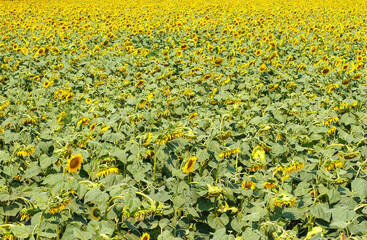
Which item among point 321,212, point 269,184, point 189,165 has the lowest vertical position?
point 321,212

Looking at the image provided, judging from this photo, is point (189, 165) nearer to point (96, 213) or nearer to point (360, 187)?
point (96, 213)

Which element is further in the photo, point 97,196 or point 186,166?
point 186,166

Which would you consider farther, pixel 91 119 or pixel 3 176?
pixel 91 119

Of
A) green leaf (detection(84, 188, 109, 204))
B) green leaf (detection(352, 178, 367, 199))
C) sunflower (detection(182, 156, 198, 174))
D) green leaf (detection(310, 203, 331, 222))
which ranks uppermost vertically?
green leaf (detection(84, 188, 109, 204))

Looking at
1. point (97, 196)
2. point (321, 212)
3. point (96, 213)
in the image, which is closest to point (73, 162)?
point (96, 213)

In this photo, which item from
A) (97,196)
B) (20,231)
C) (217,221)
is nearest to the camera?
(20,231)

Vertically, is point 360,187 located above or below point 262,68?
above

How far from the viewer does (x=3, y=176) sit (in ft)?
8.55

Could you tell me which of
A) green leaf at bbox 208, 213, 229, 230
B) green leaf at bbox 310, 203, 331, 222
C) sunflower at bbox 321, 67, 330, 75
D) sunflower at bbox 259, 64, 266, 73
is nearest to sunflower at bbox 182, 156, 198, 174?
green leaf at bbox 208, 213, 229, 230

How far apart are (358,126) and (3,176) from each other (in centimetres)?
343

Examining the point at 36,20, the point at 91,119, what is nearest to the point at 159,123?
the point at 91,119

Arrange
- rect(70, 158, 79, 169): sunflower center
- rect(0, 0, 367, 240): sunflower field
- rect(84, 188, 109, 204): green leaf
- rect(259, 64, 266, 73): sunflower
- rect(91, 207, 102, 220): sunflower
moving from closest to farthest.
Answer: rect(84, 188, 109, 204): green leaf, rect(0, 0, 367, 240): sunflower field, rect(91, 207, 102, 220): sunflower, rect(70, 158, 79, 169): sunflower center, rect(259, 64, 266, 73): sunflower

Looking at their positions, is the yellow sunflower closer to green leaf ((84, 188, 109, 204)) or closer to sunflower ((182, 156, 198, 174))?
sunflower ((182, 156, 198, 174))

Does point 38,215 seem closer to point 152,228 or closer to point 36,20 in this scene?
point 152,228
